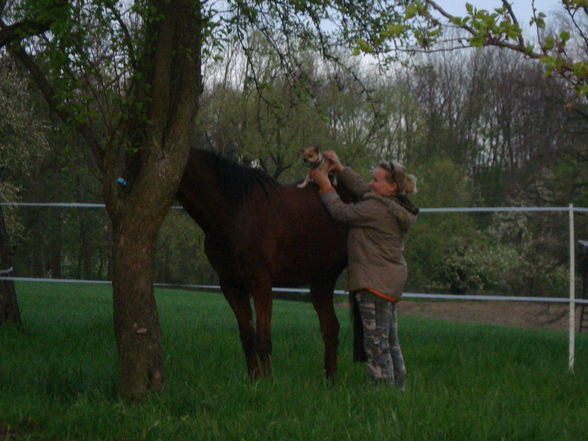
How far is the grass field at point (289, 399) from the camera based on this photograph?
4.38 m

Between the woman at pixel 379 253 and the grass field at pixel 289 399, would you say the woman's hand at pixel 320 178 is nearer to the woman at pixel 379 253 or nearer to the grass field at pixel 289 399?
the woman at pixel 379 253

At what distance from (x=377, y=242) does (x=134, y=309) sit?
6.34ft

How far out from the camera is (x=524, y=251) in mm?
25219

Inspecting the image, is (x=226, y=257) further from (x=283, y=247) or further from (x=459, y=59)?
(x=459, y=59)

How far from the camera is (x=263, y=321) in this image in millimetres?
5906

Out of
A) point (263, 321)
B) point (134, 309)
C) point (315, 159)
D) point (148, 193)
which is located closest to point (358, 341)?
point (263, 321)

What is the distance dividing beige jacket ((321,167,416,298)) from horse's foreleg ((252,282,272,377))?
0.71m

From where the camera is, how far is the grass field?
4.38 meters

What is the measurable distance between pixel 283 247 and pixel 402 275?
1116mm

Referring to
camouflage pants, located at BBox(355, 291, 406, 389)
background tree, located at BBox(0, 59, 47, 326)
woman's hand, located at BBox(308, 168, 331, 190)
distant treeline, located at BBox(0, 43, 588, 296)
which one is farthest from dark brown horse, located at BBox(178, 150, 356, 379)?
distant treeline, located at BBox(0, 43, 588, 296)

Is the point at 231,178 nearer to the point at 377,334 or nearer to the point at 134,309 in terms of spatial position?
the point at 134,309

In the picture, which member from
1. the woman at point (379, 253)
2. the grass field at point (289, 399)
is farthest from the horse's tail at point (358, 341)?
the woman at point (379, 253)

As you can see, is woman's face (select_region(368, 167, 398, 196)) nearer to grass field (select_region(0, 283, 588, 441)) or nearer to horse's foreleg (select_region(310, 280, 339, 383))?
horse's foreleg (select_region(310, 280, 339, 383))

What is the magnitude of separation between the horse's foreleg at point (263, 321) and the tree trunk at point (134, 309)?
0.95 m
